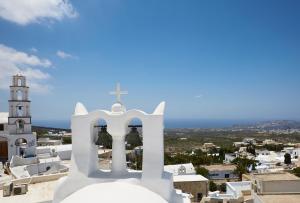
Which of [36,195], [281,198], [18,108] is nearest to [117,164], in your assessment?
[36,195]

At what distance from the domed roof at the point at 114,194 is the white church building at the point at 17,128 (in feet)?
61.2

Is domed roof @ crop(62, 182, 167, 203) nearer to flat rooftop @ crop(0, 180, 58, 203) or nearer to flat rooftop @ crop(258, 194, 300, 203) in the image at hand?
flat rooftop @ crop(0, 180, 58, 203)

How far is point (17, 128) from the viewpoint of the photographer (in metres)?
26.2

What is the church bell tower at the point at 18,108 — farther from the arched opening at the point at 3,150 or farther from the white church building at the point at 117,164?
the white church building at the point at 117,164

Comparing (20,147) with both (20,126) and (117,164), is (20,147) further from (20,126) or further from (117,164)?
(117,164)

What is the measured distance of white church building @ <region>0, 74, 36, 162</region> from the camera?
25.4m

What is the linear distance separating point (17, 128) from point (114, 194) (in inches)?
811

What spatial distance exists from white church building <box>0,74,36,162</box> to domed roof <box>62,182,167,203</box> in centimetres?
1864

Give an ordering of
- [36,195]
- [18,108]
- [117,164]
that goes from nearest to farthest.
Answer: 1. [117,164]
2. [36,195]
3. [18,108]

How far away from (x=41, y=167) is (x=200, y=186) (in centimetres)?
1084

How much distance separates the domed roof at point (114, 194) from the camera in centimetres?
779

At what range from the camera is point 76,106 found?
32.4ft

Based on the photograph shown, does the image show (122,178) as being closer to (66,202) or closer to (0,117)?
(66,202)

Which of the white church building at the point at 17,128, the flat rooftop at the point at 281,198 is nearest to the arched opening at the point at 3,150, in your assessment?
the white church building at the point at 17,128
